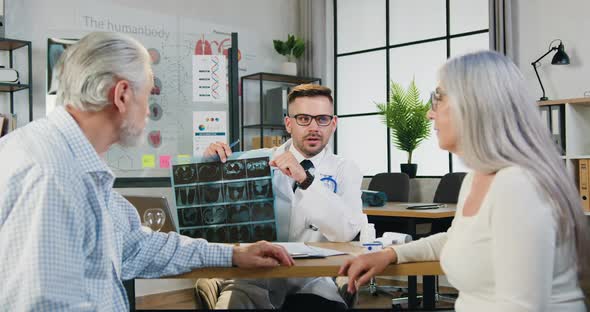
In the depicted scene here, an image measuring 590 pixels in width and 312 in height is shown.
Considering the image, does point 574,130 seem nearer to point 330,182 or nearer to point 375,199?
point 375,199

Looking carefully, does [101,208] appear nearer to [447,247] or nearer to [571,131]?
[447,247]

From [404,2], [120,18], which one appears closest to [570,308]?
[120,18]

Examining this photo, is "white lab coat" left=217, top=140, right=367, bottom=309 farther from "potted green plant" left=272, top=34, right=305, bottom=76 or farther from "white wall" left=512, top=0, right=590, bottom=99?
"potted green plant" left=272, top=34, right=305, bottom=76

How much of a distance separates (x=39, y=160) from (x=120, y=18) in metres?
4.70

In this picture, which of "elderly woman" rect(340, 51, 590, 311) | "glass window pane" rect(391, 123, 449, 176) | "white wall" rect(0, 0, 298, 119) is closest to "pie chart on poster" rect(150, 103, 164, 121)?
"white wall" rect(0, 0, 298, 119)

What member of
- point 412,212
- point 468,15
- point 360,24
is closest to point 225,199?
point 412,212

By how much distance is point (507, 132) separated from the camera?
1358 millimetres

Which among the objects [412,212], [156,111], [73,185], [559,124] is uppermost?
[156,111]

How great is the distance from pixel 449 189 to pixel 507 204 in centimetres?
402

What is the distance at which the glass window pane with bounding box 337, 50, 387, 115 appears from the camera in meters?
6.80

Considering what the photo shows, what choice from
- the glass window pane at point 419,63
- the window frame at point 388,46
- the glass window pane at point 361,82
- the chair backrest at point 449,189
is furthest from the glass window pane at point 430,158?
the chair backrest at point 449,189

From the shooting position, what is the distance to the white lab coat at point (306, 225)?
2.38m

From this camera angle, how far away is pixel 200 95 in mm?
4543

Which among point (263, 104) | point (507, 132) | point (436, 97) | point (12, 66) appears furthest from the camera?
point (263, 104)
